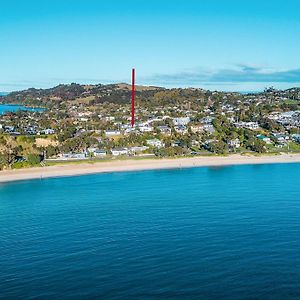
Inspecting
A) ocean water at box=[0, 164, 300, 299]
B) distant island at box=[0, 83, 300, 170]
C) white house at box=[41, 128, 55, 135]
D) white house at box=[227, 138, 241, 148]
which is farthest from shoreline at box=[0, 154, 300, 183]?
white house at box=[41, 128, 55, 135]

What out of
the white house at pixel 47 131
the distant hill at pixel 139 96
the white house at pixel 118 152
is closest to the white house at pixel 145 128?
the white house at pixel 118 152

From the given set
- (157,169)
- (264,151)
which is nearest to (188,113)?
(264,151)

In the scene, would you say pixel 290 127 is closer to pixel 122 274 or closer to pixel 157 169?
pixel 157 169

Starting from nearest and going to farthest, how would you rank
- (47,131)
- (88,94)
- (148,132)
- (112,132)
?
1. (112,132)
2. (47,131)
3. (148,132)
4. (88,94)

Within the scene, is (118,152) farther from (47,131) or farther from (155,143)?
(47,131)

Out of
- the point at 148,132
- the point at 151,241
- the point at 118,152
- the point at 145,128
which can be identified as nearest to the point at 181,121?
the point at 145,128
